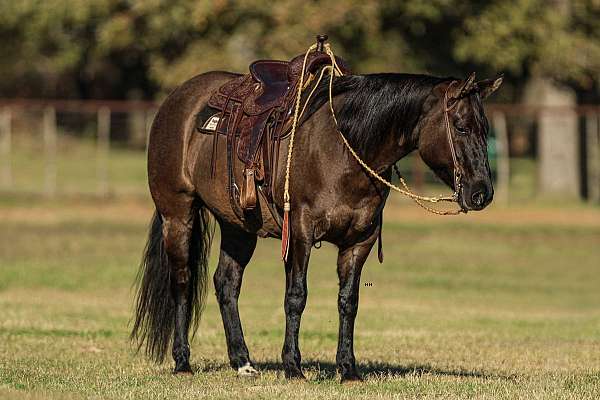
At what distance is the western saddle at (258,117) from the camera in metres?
9.77

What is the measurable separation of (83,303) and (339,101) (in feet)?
28.9

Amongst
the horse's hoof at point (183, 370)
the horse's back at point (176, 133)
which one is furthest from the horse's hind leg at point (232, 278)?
the horse's back at point (176, 133)

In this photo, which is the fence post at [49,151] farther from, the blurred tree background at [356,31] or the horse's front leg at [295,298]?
the horse's front leg at [295,298]

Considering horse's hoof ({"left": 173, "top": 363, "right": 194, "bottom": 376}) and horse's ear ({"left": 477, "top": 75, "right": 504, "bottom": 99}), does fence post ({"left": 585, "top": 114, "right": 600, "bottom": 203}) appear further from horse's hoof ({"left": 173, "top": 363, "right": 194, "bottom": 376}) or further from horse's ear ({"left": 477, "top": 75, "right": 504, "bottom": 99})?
horse's ear ({"left": 477, "top": 75, "right": 504, "bottom": 99})

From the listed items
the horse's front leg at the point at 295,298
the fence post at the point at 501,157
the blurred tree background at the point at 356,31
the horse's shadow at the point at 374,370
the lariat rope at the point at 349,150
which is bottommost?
the horse's shadow at the point at 374,370

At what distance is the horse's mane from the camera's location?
916 centimetres

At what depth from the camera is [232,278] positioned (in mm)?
10742

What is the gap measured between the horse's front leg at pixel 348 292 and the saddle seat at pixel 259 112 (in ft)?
2.49

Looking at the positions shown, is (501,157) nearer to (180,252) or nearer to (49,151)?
(49,151)

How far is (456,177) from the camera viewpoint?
8883 mm

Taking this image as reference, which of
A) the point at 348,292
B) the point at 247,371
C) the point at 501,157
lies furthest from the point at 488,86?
the point at 501,157

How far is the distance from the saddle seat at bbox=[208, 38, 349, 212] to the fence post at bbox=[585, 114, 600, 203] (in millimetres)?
24888

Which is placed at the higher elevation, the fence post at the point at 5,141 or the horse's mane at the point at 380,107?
the fence post at the point at 5,141

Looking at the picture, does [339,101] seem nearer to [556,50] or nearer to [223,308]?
[223,308]
